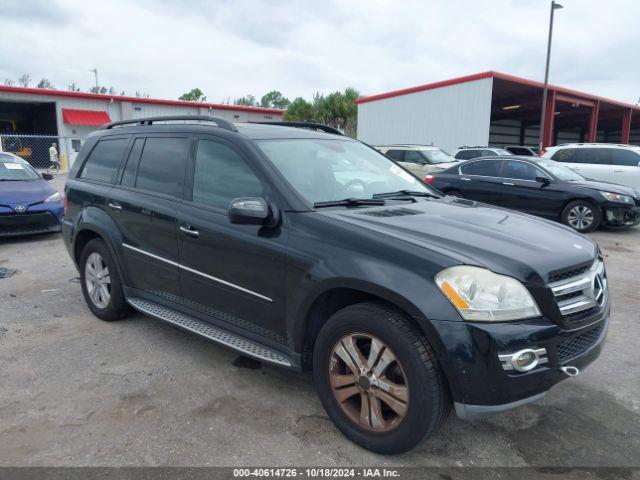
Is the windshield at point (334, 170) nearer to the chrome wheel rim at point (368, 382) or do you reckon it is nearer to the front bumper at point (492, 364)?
the chrome wheel rim at point (368, 382)

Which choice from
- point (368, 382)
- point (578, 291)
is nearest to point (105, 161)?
point (368, 382)

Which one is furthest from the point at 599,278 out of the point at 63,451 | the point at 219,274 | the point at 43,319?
the point at 43,319

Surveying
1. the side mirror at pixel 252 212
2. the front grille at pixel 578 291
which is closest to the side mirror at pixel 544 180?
the front grille at pixel 578 291

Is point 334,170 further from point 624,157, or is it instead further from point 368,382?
point 624,157

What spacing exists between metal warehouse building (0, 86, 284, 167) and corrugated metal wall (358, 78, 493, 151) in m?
11.2

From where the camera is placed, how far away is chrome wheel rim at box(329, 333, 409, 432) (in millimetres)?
2502

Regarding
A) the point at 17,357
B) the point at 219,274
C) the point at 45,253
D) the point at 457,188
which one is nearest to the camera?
the point at 219,274

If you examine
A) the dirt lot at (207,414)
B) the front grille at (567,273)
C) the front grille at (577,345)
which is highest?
the front grille at (567,273)

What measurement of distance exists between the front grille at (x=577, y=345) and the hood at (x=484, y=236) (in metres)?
0.34

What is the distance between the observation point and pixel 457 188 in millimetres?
11148

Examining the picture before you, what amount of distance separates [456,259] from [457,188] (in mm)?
9142

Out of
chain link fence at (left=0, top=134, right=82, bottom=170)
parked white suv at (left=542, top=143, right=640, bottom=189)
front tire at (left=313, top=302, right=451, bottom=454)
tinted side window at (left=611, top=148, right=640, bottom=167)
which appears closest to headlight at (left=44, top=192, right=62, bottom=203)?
front tire at (left=313, top=302, right=451, bottom=454)

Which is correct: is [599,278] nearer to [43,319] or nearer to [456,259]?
[456,259]

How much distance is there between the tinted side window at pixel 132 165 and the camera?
4.16 m
